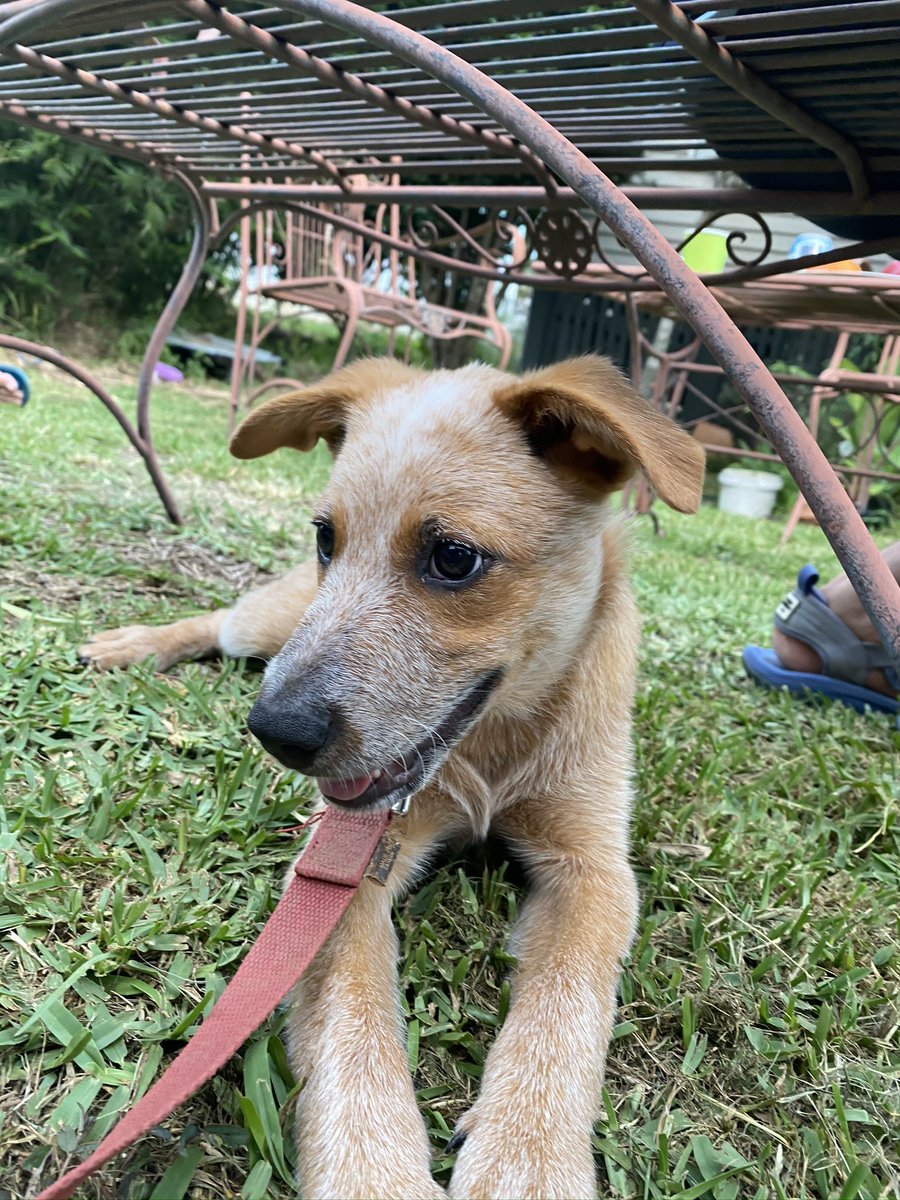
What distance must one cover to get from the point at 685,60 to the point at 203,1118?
2168mm

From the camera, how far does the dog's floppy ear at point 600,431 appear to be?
1.39 metres

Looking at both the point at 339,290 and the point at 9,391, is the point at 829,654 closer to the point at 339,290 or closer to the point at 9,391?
the point at 9,391

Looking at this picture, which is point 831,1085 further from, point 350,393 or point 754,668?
point 754,668

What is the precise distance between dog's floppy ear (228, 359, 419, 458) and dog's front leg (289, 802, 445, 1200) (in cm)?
116

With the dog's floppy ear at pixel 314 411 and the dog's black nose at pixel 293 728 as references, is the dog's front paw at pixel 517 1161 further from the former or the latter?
the dog's floppy ear at pixel 314 411

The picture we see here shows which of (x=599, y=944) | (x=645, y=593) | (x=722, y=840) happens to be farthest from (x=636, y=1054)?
(x=645, y=593)

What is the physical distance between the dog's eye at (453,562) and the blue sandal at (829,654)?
186 cm

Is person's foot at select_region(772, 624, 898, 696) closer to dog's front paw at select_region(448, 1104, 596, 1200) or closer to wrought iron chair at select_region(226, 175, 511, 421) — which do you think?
dog's front paw at select_region(448, 1104, 596, 1200)

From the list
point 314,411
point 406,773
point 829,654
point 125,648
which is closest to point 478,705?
point 406,773

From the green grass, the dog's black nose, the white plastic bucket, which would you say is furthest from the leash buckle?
the white plastic bucket

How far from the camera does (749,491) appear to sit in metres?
8.84

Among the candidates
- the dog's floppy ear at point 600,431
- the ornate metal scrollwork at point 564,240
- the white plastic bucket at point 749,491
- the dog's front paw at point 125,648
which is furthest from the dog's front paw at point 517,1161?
the white plastic bucket at point 749,491

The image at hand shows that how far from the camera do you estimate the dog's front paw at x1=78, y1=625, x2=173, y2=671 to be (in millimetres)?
2402

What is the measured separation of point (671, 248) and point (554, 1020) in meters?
1.23
